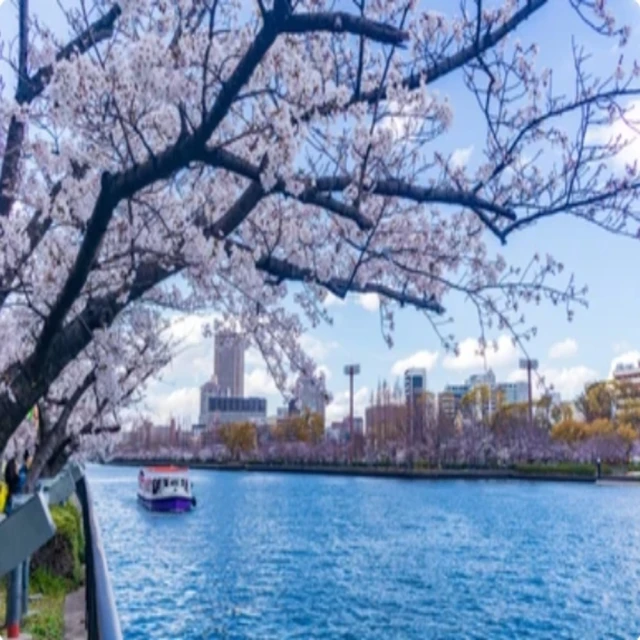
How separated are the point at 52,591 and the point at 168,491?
21813 millimetres

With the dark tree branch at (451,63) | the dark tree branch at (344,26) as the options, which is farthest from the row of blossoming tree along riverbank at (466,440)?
the dark tree branch at (344,26)

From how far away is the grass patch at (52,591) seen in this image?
507 centimetres

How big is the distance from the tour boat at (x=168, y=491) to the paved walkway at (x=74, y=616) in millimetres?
21208

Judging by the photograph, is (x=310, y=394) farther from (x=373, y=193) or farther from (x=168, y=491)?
(x=168, y=491)

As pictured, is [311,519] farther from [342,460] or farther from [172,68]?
[342,460]

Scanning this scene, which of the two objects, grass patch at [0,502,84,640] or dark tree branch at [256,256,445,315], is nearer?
dark tree branch at [256,256,445,315]

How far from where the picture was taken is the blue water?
35.0 feet

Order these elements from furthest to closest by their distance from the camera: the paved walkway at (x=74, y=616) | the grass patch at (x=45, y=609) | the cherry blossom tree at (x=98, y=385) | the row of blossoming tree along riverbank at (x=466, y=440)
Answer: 1. the row of blossoming tree along riverbank at (x=466, y=440)
2. the paved walkway at (x=74, y=616)
3. the grass patch at (x=45, y=609)
4. the cherry blossom tree at (x=98, y=385)

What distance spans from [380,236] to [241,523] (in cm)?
2140

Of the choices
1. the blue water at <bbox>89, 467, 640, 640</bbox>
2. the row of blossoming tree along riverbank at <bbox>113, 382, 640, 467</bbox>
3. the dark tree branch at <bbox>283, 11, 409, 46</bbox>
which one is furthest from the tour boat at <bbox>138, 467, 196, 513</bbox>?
the dark tree branch at <bbox>283, 11, 409, 46</bbox>

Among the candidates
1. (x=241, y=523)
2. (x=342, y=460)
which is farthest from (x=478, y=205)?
(x=342, y=460)

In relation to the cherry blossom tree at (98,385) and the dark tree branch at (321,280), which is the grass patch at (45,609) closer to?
the cherry blossom tree at (98,385)

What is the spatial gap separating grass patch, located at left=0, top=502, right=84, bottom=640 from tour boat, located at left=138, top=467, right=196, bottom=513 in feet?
62.6

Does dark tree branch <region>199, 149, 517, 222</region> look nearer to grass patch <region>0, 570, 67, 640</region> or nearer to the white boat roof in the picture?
grass patch <region>0, 570, 67, 640</region>
